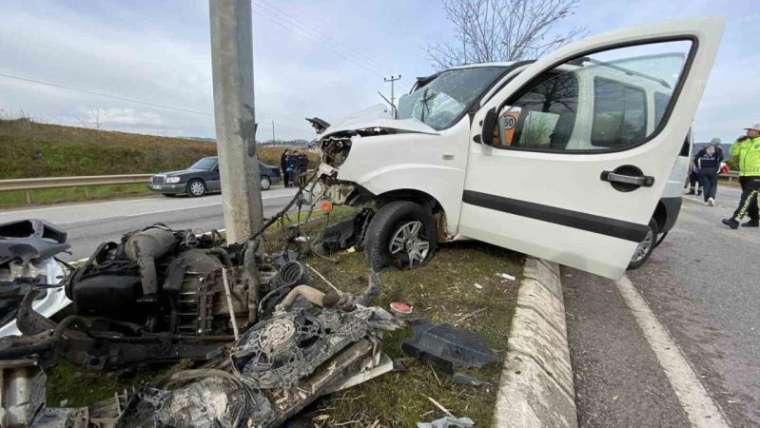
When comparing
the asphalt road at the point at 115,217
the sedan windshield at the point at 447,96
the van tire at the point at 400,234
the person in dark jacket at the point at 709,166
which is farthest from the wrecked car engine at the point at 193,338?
the person in dark jacket at the point at 709,166

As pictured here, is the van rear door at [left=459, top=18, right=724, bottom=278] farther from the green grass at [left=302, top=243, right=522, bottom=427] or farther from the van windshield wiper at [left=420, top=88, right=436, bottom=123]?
the van windshield wiper at [left=420, top=88, right=436, bottom=123]

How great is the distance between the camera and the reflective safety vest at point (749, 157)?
671 cm

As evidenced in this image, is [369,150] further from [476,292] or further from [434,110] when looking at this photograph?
[476,292]


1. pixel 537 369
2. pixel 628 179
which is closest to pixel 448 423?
pixel 537 369

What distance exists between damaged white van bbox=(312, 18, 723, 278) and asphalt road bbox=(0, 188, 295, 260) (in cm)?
443

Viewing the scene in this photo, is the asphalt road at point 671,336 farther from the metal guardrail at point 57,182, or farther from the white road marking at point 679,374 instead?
the metal guardrail at point 57,182

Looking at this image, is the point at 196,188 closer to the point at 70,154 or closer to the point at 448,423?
the point at 70,154

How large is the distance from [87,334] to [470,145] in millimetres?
2993

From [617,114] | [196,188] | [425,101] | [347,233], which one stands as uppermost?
[425,101]

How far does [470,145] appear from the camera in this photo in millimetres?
3242

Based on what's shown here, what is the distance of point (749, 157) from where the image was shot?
22.5 feet

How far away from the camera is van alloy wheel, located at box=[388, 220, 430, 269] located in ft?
11.0

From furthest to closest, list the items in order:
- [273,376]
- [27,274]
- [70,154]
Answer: [70,154]
[27,274]
[273,376]

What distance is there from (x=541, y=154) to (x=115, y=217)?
8900mm
